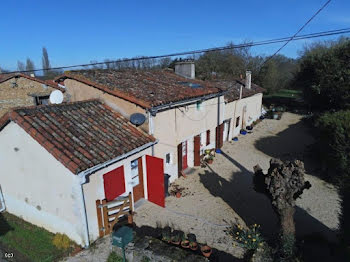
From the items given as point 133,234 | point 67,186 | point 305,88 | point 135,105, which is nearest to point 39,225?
point 67,186

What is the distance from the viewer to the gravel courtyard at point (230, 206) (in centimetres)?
853

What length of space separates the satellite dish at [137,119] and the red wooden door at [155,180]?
1479mm

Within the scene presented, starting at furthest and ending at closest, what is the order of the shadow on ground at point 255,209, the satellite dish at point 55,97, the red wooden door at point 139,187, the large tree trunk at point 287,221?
the satellite dish at point 55,97, the red wooden door at point 139,187, the shadow on ground at point 255,209, the large tree trunk at point 287,221

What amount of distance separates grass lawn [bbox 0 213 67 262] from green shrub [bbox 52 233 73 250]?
0.11m

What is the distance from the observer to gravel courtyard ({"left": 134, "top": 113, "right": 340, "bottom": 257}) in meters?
8.53

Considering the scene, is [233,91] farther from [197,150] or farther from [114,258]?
[114,258]

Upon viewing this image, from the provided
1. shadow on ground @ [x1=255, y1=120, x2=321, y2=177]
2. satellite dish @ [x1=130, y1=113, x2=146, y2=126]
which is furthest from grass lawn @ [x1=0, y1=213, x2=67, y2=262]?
shadow on ground @ [x1=255, y1=120, x2=321, y2=177]

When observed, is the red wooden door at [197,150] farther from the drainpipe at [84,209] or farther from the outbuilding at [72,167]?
the drainpipe at [84,209]

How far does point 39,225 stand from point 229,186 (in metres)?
8.45

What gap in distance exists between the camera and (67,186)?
22.9ft

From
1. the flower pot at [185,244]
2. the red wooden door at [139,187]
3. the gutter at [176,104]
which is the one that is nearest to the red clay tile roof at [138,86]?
the gutter at [176,104]

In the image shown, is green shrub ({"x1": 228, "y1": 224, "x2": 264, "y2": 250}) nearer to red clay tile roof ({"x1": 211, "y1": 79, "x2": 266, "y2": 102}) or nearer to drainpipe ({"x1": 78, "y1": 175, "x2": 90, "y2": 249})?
drainpipe ({"x1": 78, "y1": 175, "x2": 90, "y2": 249})

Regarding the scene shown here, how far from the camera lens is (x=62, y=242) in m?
7.53

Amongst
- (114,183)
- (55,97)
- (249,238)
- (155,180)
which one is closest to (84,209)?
(114,183)
